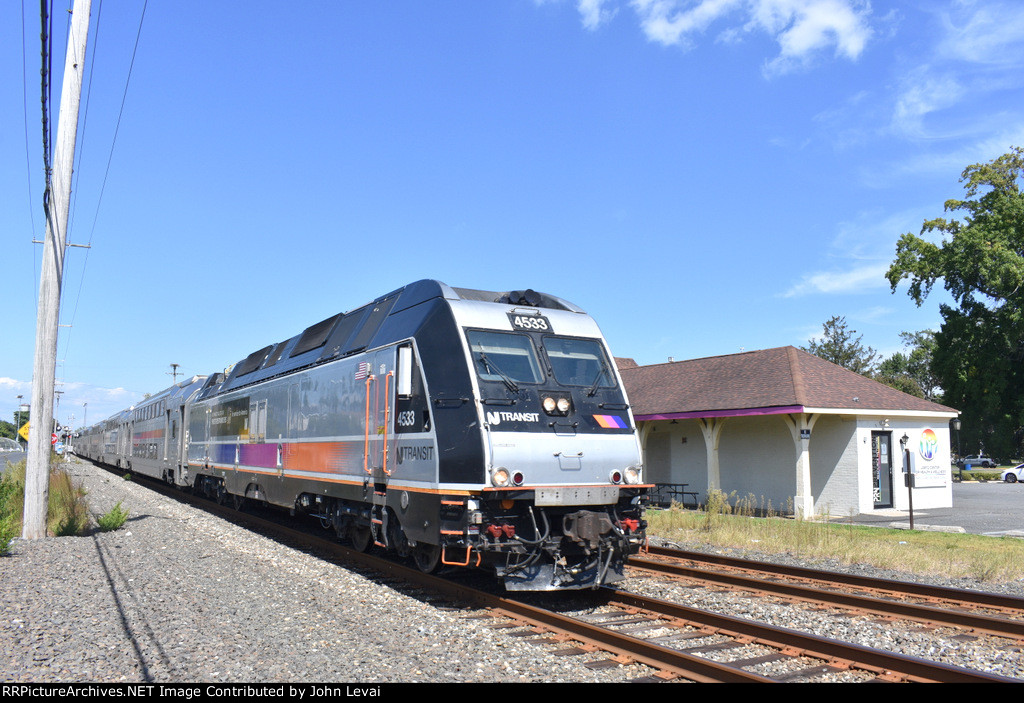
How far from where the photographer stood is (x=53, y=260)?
13.2m

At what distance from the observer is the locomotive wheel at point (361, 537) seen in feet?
35.7

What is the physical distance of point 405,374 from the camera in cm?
862

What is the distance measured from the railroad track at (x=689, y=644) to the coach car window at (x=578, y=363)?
8.11ft

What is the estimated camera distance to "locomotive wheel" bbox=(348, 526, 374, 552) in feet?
35.7

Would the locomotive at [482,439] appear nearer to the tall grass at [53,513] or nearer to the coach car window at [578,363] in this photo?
the coach car window at [578,363]

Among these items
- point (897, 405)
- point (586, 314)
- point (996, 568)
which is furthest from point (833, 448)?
point (586, 314)

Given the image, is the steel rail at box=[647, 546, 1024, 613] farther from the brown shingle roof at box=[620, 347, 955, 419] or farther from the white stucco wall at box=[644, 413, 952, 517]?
the brown shingle roof at box=[620, 347, 955, 419]

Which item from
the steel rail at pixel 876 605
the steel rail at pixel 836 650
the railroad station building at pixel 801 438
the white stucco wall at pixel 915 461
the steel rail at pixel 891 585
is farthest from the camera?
the white stucco wall at pixel 915 461

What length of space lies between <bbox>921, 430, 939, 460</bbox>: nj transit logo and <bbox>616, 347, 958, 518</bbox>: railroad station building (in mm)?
30

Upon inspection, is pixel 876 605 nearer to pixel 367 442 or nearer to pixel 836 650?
pixel 836 650

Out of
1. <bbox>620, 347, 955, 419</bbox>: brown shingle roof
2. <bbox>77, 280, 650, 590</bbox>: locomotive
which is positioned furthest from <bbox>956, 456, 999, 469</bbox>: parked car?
<bbox>77, 280, 650, 590</bbox>: locomotive

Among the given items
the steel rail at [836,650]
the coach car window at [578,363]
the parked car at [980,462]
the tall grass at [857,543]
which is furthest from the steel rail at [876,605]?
the parked car at [980,462]

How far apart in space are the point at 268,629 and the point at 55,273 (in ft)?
30.1
